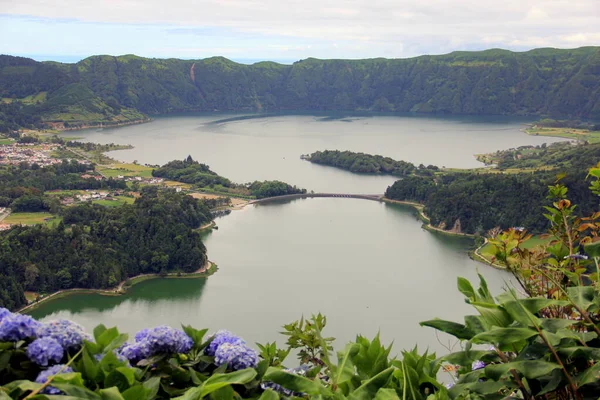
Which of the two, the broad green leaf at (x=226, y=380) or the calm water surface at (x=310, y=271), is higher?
the broad green leaf at (x=226, y=380)

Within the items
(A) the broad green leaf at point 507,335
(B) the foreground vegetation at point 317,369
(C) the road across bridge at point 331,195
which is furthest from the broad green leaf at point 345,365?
(C) the road across bridge at point 331,195

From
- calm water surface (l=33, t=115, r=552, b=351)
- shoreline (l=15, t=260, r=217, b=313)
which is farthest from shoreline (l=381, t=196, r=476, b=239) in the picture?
shoreline (l=15, t=260, r=217, b=313)

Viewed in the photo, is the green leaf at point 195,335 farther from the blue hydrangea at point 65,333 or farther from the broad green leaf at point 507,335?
the broad green leaf at point 507,335

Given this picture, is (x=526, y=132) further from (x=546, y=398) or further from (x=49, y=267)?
(x=546, y=398)

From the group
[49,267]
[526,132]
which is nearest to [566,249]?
[49,267]

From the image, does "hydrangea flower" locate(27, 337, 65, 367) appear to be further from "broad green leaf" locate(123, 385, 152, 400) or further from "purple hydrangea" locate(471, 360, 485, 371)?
"purple hydrangea" locate(471, 360, 485, 371)

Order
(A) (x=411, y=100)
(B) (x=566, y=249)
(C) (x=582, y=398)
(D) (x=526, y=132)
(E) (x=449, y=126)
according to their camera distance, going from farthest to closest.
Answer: (A) (x=411, y=100) → (E) (x=449, y=126) → (D) (x=526, y=132) → (B) (x=566, y=249) → (C) (x=582, y=398)

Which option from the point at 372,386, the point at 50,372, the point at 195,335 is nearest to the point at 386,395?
the point at 372,386
